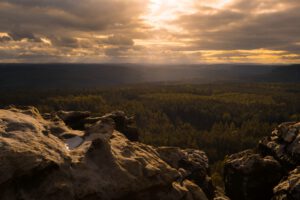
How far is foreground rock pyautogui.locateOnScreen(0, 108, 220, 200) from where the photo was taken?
83.5 feet

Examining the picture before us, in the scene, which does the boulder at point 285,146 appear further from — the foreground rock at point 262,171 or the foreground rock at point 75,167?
the foreground rock at point 75,167

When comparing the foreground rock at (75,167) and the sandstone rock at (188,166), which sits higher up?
the foreground rock at (75,167)

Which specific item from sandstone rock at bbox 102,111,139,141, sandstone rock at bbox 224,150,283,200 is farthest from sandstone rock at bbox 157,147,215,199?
sandstone rock at bbox 102,111,139,141

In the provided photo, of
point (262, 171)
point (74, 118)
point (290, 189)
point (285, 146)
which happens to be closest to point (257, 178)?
point (262, 171)

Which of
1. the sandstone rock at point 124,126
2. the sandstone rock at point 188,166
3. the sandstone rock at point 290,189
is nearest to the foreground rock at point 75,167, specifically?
the sandstone rock at point 188,166

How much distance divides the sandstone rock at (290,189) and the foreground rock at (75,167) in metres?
9.01

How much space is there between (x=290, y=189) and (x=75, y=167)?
22529 millimetres

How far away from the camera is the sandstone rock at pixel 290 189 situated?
3116 centimetres

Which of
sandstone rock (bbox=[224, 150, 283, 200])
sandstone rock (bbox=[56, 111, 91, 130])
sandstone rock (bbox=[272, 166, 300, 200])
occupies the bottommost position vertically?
sandstone rock (bbox=[224, 150, 283, 200])

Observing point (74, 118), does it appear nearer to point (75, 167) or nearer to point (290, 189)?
point (75, 167)

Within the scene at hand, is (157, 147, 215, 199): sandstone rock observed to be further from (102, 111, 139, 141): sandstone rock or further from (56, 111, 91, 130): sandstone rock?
(56, 111, 91, 130): sandstone rock

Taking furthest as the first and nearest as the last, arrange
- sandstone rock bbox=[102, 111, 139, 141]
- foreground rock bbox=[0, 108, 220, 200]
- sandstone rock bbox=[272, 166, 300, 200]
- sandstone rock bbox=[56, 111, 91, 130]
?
sandstone rock bbox=[102, 111, 139, 141] < sandstone rock bbox=[56, 111, 91, 130] < sandstone rock bbox=[272, 166, 300, 200] < foreground rock bbox=[0, 108, 220, 200]

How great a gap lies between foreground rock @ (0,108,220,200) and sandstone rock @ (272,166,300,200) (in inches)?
355

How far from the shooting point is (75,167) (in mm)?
29078
